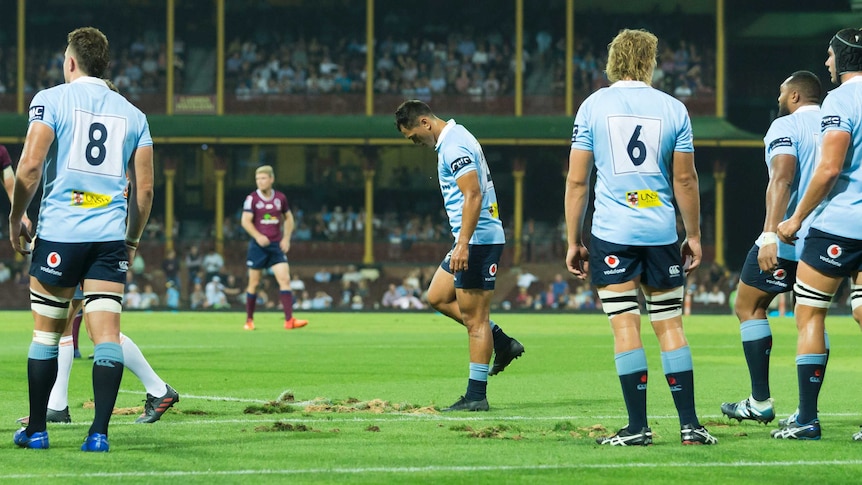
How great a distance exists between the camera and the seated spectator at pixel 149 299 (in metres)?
34.9

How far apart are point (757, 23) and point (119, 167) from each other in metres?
37.5

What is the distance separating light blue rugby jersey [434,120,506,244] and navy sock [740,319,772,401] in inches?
80.4

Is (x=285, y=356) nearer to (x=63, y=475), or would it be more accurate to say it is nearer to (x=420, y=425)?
(x=420, y=425)

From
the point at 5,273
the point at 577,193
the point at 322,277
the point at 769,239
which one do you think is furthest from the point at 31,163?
the point at 5,273

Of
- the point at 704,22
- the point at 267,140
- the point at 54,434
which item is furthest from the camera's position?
the point at 704,22

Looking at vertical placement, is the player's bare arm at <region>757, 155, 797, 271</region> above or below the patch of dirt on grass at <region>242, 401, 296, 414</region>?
above

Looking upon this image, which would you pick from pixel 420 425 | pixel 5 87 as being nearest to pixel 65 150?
pixel 420 425

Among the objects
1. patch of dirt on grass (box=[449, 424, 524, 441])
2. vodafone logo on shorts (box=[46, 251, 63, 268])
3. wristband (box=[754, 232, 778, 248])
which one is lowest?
patch of dirt on grass (box=[449, 424, 524, 441])

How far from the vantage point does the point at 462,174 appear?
9477 millimetres

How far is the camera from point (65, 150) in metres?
7.27

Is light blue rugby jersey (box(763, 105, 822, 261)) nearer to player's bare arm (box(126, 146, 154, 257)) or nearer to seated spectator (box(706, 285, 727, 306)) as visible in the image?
player's bare arm (box(126, 146, 154, 257))

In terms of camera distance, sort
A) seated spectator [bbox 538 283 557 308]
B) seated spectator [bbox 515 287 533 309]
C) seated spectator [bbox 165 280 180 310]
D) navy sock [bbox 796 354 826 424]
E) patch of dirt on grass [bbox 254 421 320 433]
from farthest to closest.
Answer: seated spectator [bbox 515 287 533 309], seated spectator [bbox 538 283 557 308], seated spectator [bbox 165 280 180 310], patch of dirt on grass [bbox 254 421 320 433], navy sock [bbox 796 354 826 424]

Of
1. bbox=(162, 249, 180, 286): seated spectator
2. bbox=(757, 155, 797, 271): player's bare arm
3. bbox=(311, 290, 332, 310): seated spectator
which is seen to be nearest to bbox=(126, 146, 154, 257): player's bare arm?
bbox=(757, 155, 797, 271): player's bare arm

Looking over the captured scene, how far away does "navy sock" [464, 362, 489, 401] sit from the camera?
9.61m
